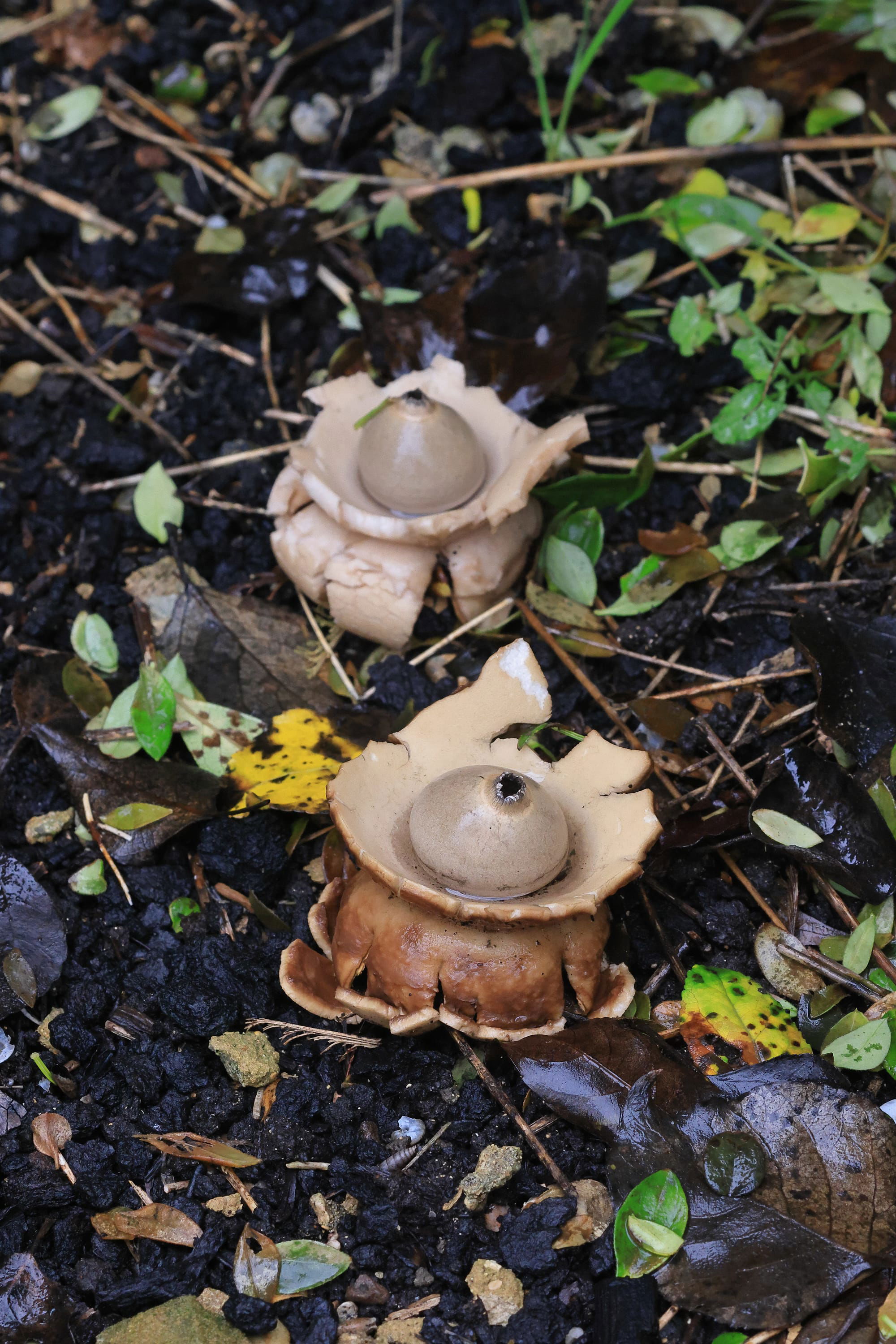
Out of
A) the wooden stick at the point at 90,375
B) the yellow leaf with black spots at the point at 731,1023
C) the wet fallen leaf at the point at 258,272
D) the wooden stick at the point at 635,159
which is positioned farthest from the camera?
the wooden stick at the point at 635,159

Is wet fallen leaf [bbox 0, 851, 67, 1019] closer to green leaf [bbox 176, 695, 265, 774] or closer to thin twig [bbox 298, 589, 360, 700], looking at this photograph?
green leaf [bbox 176, 695, 265, 774]

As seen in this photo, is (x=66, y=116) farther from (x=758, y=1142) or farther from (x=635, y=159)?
(x=758, y=1142)

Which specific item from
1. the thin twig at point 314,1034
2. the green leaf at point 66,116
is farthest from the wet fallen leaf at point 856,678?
the green leaf at point 66,116

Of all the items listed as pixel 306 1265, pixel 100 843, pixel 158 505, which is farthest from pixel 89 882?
pixel 158 505

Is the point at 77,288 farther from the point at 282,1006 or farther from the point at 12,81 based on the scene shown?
the point at 282,1006

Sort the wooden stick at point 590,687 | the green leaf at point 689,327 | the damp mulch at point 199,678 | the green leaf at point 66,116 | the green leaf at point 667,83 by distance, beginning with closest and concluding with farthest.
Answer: the damp mulch at point 199,678, the wooden stick at point 590,687, the green leaf at point 689,327, the green leaf at point 667,83, the green leaf at point 66,116

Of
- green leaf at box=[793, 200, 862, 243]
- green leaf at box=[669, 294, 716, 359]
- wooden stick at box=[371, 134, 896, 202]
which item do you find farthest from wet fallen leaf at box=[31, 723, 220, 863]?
green leaf at box=[793, 200, 862, 243]

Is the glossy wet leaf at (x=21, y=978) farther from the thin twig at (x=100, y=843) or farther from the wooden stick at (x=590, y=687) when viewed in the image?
the wooden stick at (x=590, y=687)
